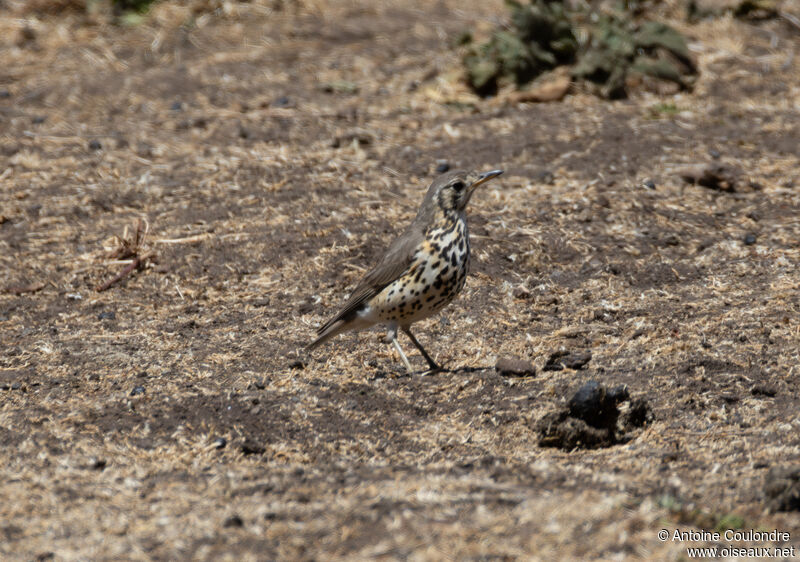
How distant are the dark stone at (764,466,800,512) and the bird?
7.66ft

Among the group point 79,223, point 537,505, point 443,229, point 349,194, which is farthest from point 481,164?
point 537,505

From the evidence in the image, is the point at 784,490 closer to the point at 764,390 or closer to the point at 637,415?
the point at 637,415

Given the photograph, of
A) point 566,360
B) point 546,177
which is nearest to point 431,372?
point 566,360

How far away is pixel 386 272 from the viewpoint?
19.5ft

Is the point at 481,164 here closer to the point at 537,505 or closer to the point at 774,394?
→ the point at 774,394

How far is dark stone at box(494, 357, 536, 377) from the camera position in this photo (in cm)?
564

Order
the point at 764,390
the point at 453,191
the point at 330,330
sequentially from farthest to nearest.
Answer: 1. the point at 453,191
2. the point at 330,330
3. the point at 764,390

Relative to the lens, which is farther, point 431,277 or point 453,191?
point 453,191

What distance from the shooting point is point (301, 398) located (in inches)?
212

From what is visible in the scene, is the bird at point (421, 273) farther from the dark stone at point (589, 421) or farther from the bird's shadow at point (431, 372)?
the dark stone at point (589, 421)

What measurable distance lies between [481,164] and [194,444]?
4.30 meters

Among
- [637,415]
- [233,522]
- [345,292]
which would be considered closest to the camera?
[233,522]

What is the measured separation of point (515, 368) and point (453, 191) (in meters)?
1.15

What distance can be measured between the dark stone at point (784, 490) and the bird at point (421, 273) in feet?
7.66
